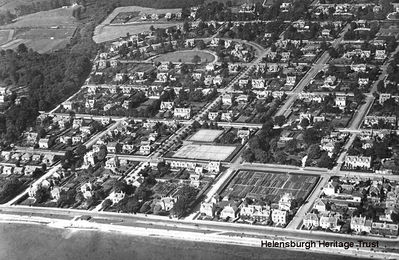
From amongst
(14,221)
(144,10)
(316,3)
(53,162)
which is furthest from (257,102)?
(144,10)

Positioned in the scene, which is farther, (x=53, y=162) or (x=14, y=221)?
(x=53, y=162)

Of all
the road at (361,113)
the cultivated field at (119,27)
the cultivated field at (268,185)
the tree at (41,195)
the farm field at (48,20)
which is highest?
the farm field at (48,20)

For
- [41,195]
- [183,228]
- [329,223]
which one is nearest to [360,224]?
[329,223]

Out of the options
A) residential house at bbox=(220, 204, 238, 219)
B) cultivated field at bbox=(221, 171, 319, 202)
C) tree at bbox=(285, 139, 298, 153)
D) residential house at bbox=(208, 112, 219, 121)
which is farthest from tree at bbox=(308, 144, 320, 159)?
residential house at bbox=(208, 112, 219, 121)

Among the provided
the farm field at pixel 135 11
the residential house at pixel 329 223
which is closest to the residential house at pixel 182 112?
the residential house at pixel 329 223

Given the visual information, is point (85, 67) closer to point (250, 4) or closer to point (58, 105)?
point (58, 105)

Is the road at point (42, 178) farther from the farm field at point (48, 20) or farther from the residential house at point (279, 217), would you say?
the farm field at point (48, 20)
